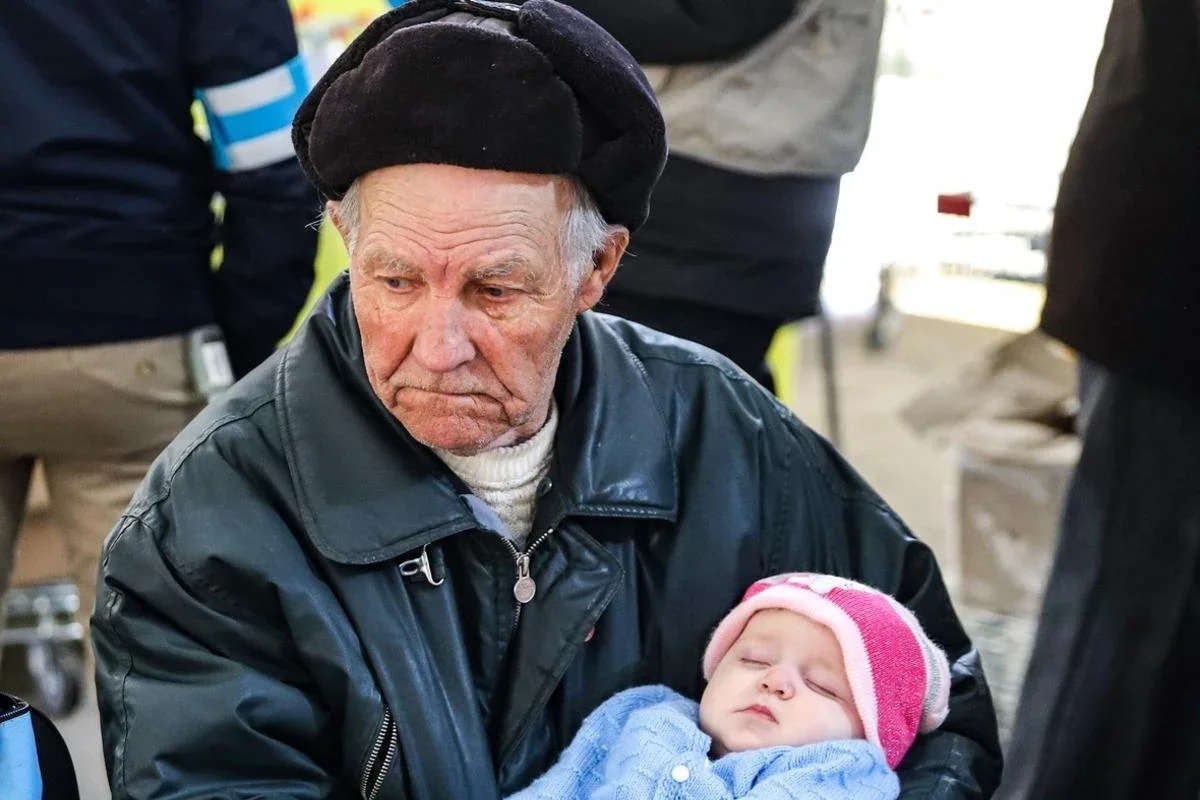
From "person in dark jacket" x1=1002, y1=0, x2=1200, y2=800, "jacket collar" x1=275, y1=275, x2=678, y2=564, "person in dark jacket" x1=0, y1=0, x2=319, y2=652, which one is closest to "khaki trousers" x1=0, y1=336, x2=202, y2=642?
"person in dark jacket" x1=0, y1=0, x2=319, y2=652

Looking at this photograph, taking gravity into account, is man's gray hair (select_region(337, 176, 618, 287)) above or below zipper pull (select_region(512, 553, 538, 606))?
above

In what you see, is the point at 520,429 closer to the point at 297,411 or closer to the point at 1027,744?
the point at 297,411

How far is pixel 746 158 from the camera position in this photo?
87.0 inches

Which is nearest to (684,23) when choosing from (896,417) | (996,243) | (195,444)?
(195,444)

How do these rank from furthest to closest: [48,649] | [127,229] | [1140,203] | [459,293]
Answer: [48,649]
[127,229]
[1140,203]
[459,293]

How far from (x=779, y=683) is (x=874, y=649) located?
118 mm

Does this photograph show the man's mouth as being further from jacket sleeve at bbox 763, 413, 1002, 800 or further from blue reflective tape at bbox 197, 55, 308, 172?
blue reflective tape at bbox 197, 55, 308, 172

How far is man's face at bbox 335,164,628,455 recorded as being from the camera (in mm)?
1400

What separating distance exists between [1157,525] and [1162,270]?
0.35 m

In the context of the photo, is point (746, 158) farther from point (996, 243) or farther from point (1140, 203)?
point (996, 243)

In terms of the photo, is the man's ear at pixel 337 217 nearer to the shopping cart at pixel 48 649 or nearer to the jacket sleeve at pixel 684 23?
the jacket sleeve at pixel 684 23

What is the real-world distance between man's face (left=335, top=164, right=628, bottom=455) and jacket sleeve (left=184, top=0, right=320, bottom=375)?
2.55ft

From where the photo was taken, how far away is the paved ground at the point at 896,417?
4.03m

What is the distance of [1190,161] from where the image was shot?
1.66 metres
